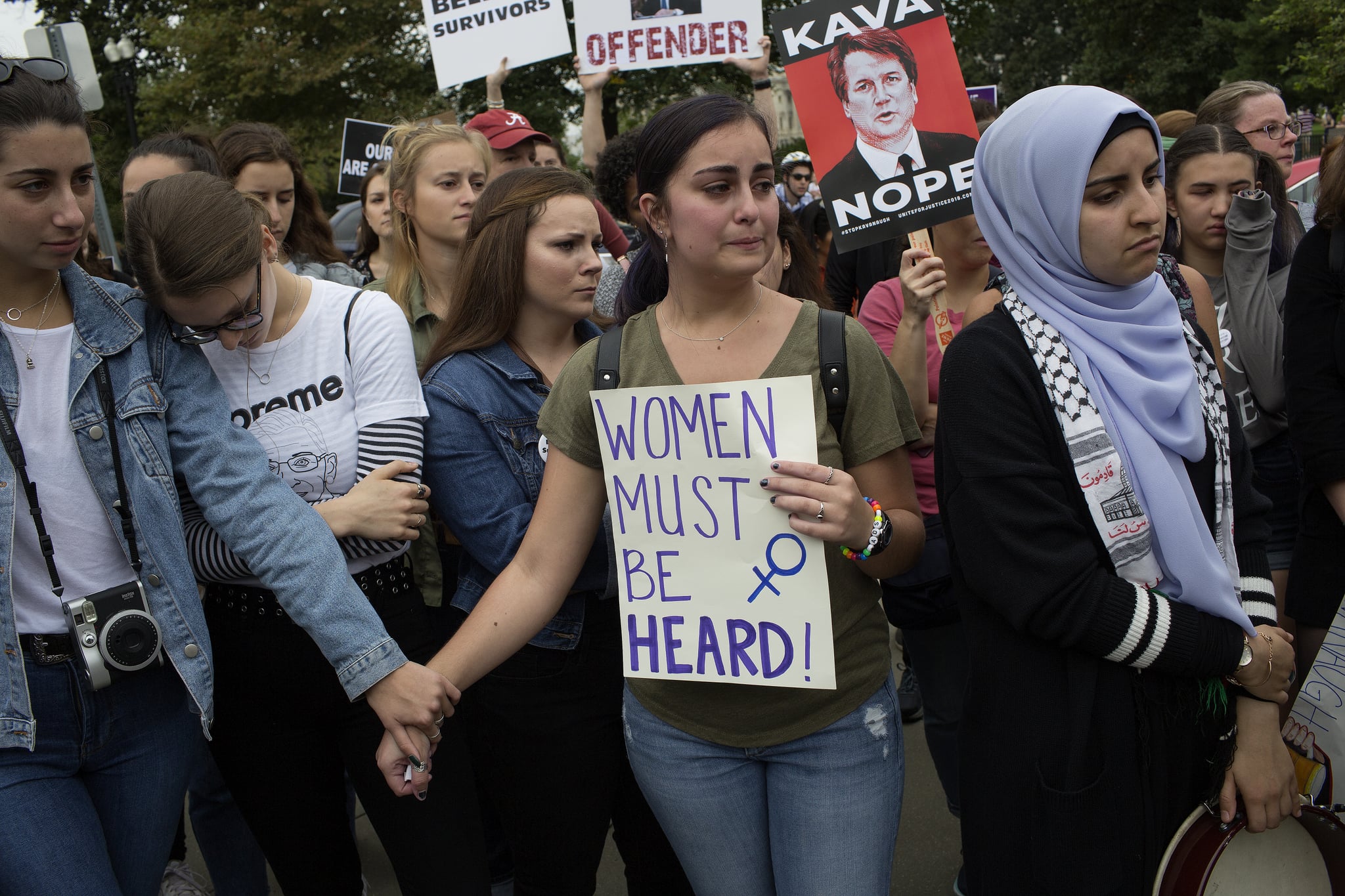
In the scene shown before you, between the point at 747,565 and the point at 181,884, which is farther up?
the point at 747,565

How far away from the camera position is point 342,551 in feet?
7.81

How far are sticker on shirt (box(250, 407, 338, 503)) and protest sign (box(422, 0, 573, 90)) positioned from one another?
361 centimetres

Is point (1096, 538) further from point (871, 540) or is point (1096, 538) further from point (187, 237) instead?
point (187, 237)

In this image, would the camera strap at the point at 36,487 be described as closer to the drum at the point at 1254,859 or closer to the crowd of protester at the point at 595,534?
the crowd of protester at the point at 595,534

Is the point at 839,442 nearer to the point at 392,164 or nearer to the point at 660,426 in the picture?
the point at 660,426

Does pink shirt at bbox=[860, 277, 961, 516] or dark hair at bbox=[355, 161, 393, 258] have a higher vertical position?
dark hair at bbox=[355, 161, 393, 258]

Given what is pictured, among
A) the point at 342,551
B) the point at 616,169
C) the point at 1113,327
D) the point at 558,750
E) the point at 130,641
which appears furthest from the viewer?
the point at 616,169

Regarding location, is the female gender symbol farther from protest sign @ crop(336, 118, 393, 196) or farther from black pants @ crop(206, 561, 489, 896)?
protest sign @ crop(336, 118, 393, 196)

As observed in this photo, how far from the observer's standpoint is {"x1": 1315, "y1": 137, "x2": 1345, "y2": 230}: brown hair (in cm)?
261

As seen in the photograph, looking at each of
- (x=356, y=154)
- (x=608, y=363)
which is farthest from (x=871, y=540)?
(x=356, y=154)

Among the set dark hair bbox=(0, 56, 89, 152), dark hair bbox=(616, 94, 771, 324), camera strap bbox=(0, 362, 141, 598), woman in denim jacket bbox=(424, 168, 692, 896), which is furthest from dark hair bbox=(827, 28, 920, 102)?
camera strap bbox=(0, 362, 141, 598)

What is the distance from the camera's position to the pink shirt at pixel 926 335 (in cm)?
309

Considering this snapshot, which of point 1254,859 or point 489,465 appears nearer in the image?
point 1254,859

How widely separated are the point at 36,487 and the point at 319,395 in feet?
1.97
